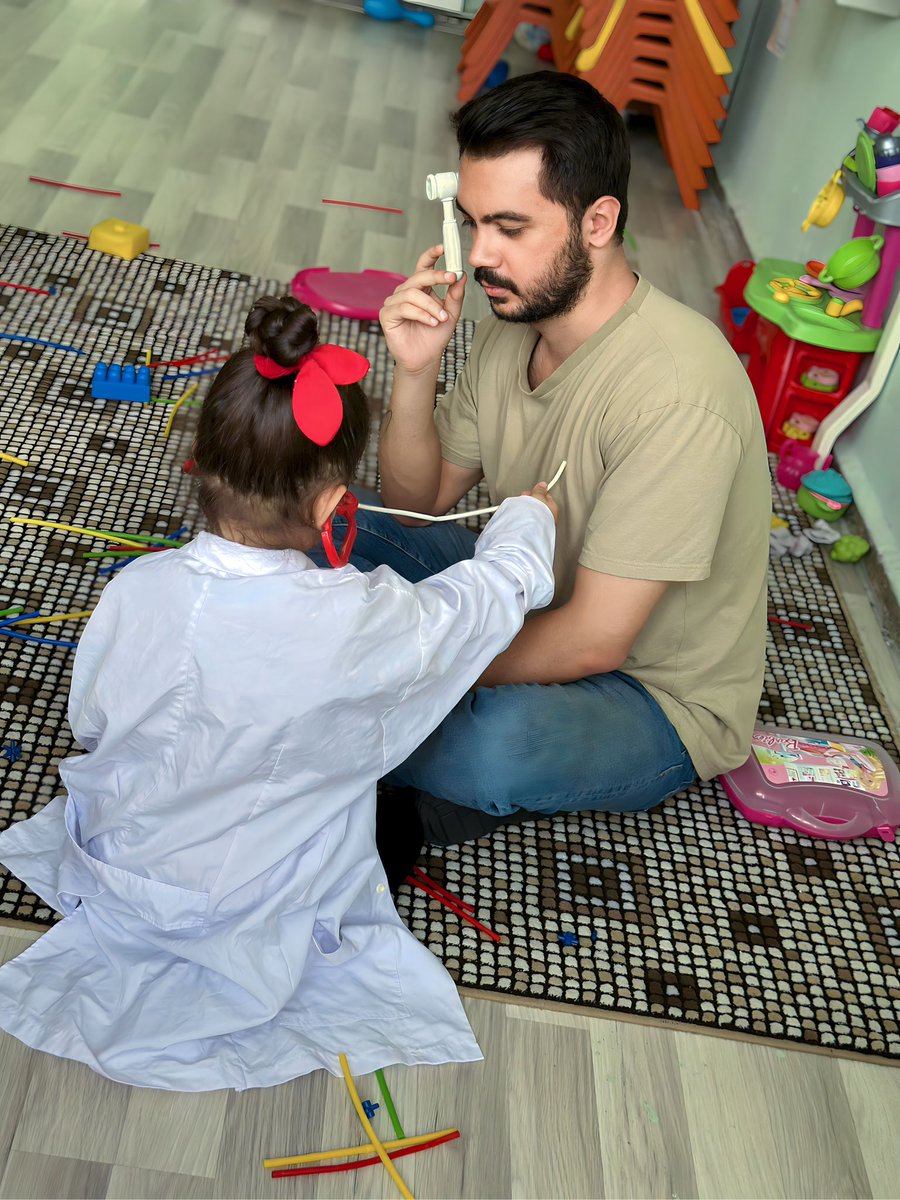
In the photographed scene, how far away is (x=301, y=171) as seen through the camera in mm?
3418

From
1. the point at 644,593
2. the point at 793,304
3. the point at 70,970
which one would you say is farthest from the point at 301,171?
the point at 70,970

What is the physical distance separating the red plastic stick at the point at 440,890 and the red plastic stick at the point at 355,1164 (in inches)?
11.5

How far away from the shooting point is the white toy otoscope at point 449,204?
145 cm

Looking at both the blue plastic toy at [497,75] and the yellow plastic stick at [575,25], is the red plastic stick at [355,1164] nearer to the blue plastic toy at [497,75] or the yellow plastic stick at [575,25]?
the yellow plastic stick at [575,25]

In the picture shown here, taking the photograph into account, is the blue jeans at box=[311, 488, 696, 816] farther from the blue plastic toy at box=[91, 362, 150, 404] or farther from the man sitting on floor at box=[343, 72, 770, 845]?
the blue plastic toy at box=[91, 362, 150, 404]

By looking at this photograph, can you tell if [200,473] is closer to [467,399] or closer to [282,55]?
[467,399]

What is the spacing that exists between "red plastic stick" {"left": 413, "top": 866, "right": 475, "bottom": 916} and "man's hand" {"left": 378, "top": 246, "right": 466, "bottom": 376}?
2.11ft

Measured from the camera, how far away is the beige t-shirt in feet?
4.37

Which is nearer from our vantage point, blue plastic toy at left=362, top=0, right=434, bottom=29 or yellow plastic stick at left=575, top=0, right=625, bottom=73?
yellow plastic stick at left=575, top=0, right=625, bottom=73

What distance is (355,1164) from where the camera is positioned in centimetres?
117

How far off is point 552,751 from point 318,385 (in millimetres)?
581

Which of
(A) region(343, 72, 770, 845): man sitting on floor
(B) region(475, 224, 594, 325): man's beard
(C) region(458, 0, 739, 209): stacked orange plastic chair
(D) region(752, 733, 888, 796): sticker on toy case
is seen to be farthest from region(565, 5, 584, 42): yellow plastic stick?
(D) region(752, 733, 888, 796): sticker on toy case

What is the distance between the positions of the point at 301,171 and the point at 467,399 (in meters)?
2.07

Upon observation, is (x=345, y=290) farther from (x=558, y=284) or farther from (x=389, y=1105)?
(x=389, y=1105)
